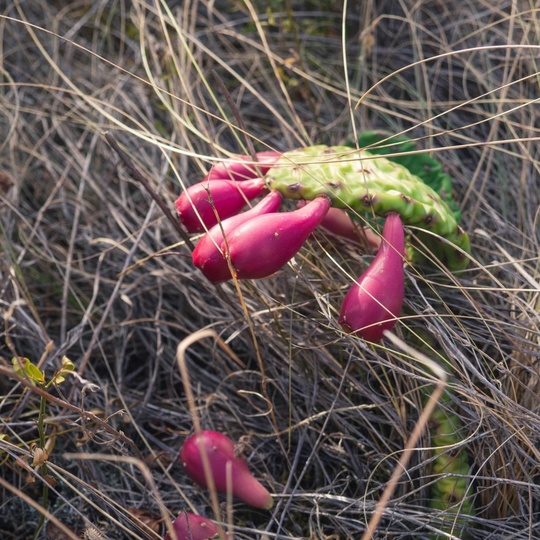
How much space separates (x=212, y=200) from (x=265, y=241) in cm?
13

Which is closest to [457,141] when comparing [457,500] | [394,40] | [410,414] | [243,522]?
[394,40]

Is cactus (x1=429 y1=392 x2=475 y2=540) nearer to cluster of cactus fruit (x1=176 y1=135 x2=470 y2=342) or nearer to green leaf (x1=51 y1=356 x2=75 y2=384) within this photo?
cluster of cactus fruit (x1=176 y1=135 x2=470 y2=342)

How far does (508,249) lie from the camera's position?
1395mm

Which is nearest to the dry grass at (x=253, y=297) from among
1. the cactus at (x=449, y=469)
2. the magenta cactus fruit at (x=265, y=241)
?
the cactus at (x=449, y=469)

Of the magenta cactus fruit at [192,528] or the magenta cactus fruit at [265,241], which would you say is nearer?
the magenta cactus fruit at [265,241]

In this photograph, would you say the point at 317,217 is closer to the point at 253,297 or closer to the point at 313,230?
the point at 313,230

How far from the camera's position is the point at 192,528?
104 centimetres

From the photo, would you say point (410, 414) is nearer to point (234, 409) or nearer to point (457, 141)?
point (234, 409)

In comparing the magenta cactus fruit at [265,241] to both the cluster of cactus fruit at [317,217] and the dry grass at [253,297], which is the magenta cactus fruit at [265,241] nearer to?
the cluster of cactus fruit at [317,217]

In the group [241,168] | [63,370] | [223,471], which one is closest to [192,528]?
[223,471]

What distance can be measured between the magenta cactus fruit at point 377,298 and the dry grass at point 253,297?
0.31 ft

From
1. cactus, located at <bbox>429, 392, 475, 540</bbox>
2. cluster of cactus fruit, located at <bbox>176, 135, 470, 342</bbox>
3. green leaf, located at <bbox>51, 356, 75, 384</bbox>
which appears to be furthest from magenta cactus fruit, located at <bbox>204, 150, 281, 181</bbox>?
cactus, located at <bbox>429, 392, 475, 540</bbox>

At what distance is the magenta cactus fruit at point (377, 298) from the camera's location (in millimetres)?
921

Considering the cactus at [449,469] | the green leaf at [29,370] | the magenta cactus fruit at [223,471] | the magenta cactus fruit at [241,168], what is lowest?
the cactus at [449,469]
